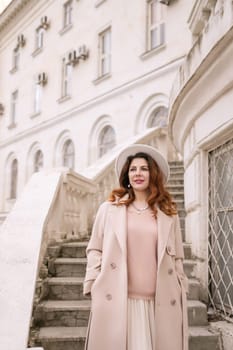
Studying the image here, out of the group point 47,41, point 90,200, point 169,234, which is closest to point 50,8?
point 47,41

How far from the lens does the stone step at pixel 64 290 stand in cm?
393

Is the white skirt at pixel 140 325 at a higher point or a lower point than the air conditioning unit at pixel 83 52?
lower

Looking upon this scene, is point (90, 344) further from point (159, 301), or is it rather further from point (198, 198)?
point (198, 198)

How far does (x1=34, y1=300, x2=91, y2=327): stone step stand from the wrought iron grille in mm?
1130

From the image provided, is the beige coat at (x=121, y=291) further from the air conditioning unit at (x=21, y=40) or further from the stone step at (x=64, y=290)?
the air conditioning unit at (x=21, y=40)

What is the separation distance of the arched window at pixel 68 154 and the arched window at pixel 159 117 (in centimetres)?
449

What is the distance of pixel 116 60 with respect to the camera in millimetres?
13250

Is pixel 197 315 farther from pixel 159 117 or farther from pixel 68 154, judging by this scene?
pixel 68 154

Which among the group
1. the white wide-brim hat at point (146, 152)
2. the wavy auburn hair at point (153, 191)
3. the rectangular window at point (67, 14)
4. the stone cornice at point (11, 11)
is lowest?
the wavy auburn hair at point (153, 191)

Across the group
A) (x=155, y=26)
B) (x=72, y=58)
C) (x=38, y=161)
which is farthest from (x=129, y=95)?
(x=38, y=161)

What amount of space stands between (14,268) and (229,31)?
226 centimetres

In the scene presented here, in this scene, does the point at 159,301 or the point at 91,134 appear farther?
the point at 91,134

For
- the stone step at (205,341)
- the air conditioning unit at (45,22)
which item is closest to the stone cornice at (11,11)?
the air conditioning unit at (45,22)

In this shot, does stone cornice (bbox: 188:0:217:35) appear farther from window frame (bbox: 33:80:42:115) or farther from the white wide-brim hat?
window frame (bbox: 33:80:42:115)
